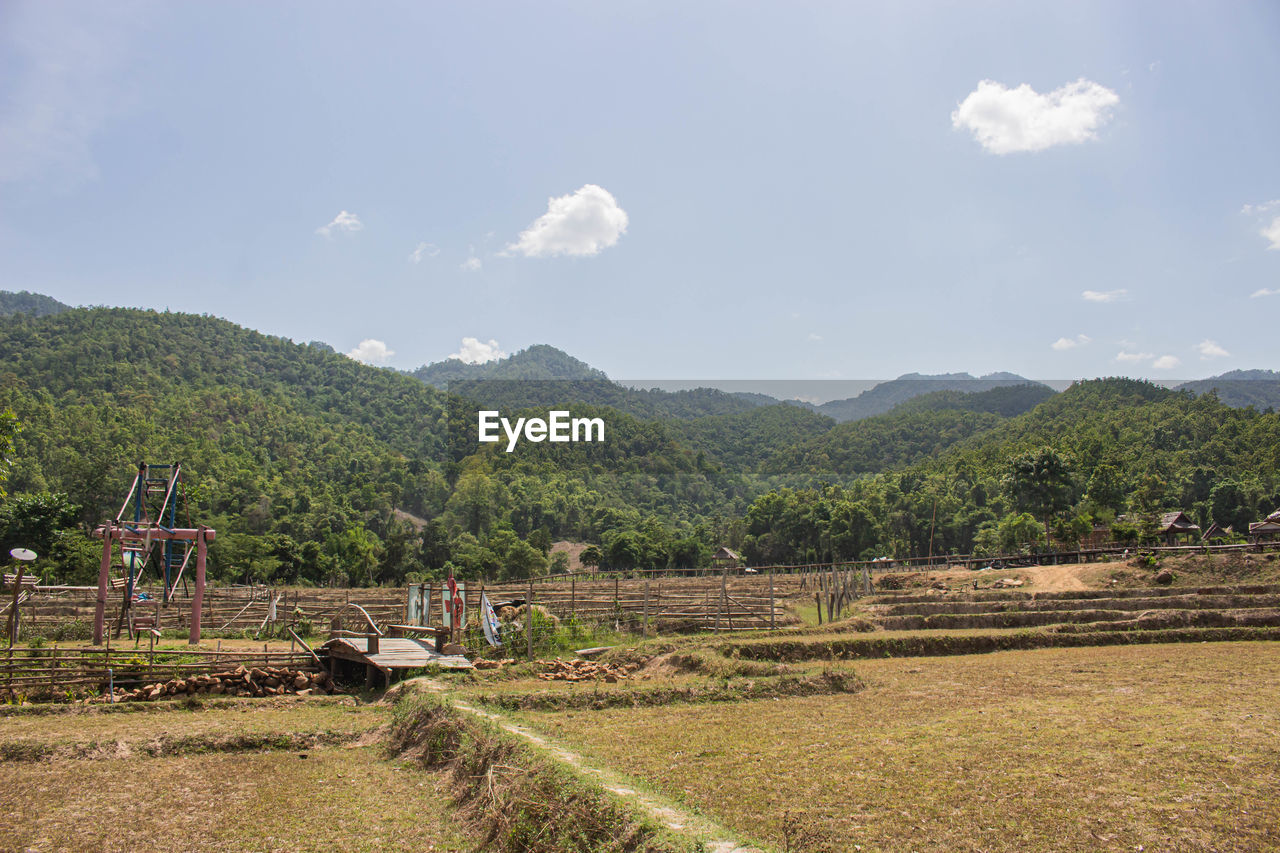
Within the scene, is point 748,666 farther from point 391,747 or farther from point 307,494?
point 307,494

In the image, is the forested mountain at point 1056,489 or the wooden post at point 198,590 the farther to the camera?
the forested mountain at point 1056,489

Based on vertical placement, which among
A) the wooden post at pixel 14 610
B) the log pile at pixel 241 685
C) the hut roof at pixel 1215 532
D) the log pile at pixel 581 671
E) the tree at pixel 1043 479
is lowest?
the hut roof at pixel 1215 532

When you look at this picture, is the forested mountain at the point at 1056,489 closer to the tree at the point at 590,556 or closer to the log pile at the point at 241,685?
the tree at the point at 590,556

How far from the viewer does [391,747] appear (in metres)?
9.87

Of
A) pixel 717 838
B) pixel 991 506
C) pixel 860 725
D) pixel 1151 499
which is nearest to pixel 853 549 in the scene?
pixel 991 506

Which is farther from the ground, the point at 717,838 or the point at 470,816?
the point at 717,838

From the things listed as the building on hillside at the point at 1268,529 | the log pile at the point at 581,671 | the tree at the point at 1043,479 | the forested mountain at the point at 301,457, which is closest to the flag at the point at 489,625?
the log pile at the point at 581,671

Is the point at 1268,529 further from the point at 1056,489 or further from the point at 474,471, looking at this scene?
the point at 474,471

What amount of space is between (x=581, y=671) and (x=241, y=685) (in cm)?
629

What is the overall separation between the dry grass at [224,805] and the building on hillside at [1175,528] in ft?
157

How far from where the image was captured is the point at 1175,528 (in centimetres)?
4341

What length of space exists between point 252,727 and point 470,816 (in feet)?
17.3
